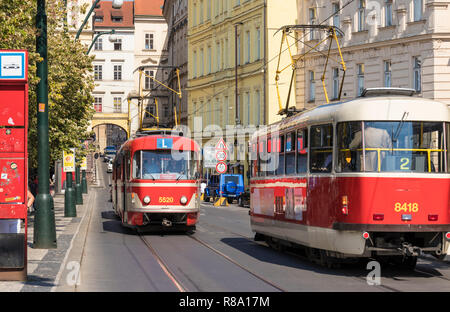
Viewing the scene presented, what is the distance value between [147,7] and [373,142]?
355ft

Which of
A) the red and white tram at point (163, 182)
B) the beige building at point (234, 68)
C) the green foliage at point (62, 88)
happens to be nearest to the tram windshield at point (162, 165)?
the red and white tram at point (163, 182)

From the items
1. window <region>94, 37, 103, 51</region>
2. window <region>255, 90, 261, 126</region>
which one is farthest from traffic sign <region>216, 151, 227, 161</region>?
window <region>94, 37, 103, 51</region>

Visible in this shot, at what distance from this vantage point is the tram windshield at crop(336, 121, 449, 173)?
50.1 feet

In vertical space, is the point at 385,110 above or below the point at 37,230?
above

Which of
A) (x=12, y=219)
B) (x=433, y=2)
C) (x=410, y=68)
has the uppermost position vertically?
(x=433, y=2)

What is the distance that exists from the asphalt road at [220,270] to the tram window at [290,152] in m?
1.82

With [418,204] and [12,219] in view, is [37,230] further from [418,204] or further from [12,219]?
[418,204]

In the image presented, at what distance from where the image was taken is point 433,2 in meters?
42.6

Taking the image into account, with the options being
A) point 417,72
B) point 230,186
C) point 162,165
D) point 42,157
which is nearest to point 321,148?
point 42,157

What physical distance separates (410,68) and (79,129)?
18.1 metres

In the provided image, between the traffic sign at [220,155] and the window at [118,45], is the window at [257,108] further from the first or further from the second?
the window at [118,45]

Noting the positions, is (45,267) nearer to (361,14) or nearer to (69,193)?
(69,193)

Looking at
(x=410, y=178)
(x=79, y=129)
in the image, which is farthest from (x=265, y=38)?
(x=410, y=178)
